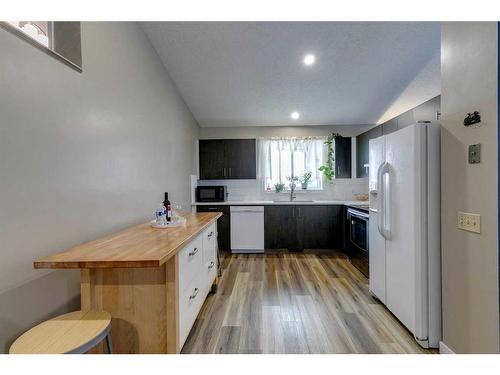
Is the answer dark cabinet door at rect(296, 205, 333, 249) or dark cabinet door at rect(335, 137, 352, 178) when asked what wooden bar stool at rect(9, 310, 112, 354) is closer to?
dark cabinet door at rect(296, 205, 333, 249)

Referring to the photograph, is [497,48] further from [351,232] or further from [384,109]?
[384,109]

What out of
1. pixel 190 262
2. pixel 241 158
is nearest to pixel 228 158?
pixel 241 158

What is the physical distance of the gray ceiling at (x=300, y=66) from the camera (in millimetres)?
2605

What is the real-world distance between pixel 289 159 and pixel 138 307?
158 inches

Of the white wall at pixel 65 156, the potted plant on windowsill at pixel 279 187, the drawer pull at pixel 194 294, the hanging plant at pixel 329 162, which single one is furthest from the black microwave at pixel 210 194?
the drawer pull at pixel 194 294

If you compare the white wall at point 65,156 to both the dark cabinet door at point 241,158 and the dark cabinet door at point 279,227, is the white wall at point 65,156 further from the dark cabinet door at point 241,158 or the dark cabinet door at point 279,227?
the dark cabinet door at point 279,227

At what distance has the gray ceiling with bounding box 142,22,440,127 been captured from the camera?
8.55 ft

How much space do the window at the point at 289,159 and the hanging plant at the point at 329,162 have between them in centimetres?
12

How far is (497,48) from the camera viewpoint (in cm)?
129

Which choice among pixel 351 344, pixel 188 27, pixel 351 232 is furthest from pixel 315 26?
pixel 351 344

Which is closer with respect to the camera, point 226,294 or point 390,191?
point 390,191

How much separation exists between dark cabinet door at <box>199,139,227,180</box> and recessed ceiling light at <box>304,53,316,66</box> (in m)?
2.18

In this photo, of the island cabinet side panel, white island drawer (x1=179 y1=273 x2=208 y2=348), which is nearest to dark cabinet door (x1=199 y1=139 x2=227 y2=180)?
white island drawer (x1=179 y1=273 x2=208 y2=348)
